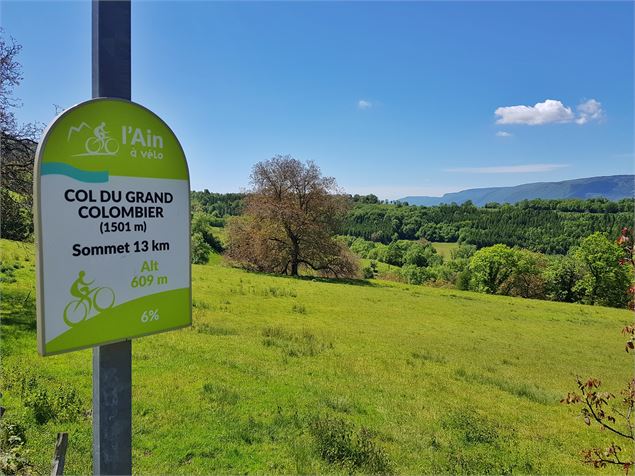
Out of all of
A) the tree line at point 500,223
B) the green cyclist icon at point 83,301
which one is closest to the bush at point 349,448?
the green cyclist icon at point 83,301

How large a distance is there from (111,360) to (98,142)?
5.62 feet

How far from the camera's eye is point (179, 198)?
11.7ft

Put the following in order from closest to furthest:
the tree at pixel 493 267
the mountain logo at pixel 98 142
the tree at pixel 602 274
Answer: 1. the mountain logo at pixel 98 142
2. the tree at pixel 602 274
3. the tree at pixel 493 267

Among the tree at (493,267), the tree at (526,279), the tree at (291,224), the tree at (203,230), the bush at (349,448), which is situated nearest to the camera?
the bush at (349,448)

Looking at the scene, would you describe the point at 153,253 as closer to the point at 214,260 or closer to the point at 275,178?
the point at 275,178

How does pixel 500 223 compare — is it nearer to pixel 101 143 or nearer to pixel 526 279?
pixel 526 279

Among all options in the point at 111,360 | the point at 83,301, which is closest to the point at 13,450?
the point at 111,360

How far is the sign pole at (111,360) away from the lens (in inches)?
117

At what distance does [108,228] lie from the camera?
3.07 m

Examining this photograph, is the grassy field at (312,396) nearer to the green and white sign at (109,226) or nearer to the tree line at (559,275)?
the green and white sign at (109,226)

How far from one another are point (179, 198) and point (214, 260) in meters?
68.2

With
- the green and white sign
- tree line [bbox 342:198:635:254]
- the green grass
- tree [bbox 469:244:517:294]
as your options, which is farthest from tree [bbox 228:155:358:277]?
the green grass

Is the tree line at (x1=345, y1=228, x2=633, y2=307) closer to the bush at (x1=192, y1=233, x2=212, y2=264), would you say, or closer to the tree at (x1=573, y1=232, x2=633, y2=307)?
the tree at (x1=573, y1=232, x2=633, y2=307)

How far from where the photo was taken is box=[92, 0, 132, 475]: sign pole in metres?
2.97
